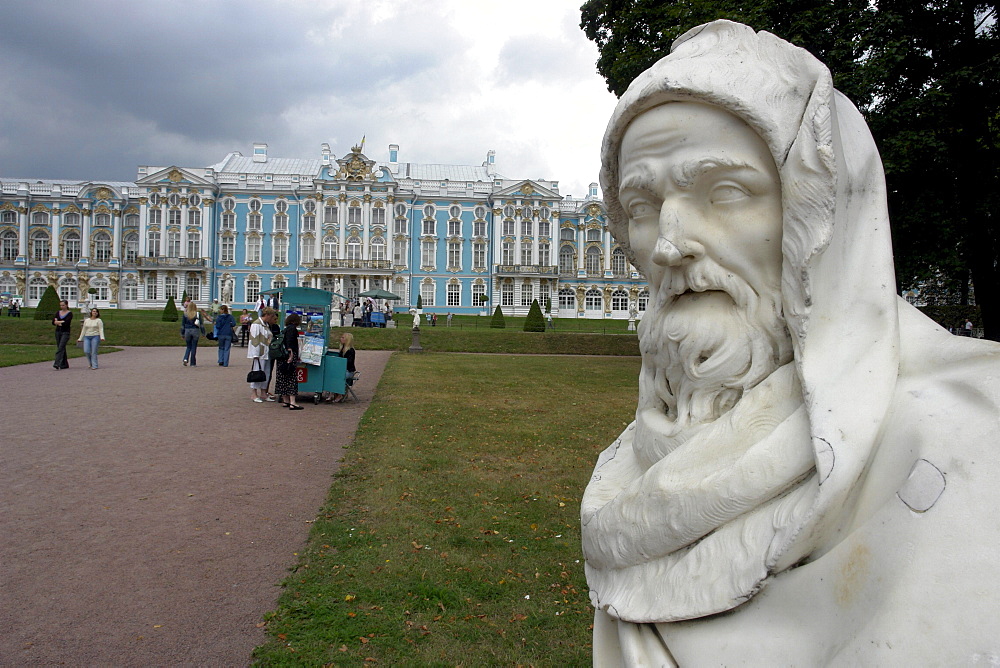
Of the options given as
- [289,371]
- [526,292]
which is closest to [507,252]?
[526,292]

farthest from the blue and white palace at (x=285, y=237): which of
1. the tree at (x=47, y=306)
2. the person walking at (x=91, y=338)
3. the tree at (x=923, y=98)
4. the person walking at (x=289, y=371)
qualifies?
the tree at (x=923, y=98)

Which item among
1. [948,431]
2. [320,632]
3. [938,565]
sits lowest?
[320,632]

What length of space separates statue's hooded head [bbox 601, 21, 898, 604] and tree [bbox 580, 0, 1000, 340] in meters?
9.03

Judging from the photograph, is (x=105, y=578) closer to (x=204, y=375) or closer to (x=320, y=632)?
(x=320, y=632)

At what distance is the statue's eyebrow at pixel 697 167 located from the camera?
3.30 feet

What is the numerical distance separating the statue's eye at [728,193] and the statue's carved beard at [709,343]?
10 centimetres

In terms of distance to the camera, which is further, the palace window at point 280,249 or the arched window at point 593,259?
the arched window at point 593,259

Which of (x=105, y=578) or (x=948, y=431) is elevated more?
(x=948, y=431)

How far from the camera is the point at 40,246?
58625 mm

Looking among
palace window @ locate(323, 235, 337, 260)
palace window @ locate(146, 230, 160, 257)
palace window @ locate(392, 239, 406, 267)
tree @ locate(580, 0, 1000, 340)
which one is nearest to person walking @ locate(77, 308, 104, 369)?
tree @ locate(580, 0, 1000, 340)

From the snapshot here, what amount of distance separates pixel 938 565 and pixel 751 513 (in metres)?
0.25

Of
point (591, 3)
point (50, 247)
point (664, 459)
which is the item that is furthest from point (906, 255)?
point (50, 247)

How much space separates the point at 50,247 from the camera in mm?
58469

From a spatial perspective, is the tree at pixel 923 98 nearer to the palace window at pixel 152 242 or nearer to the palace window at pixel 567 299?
the palace window at pixel 567 299
